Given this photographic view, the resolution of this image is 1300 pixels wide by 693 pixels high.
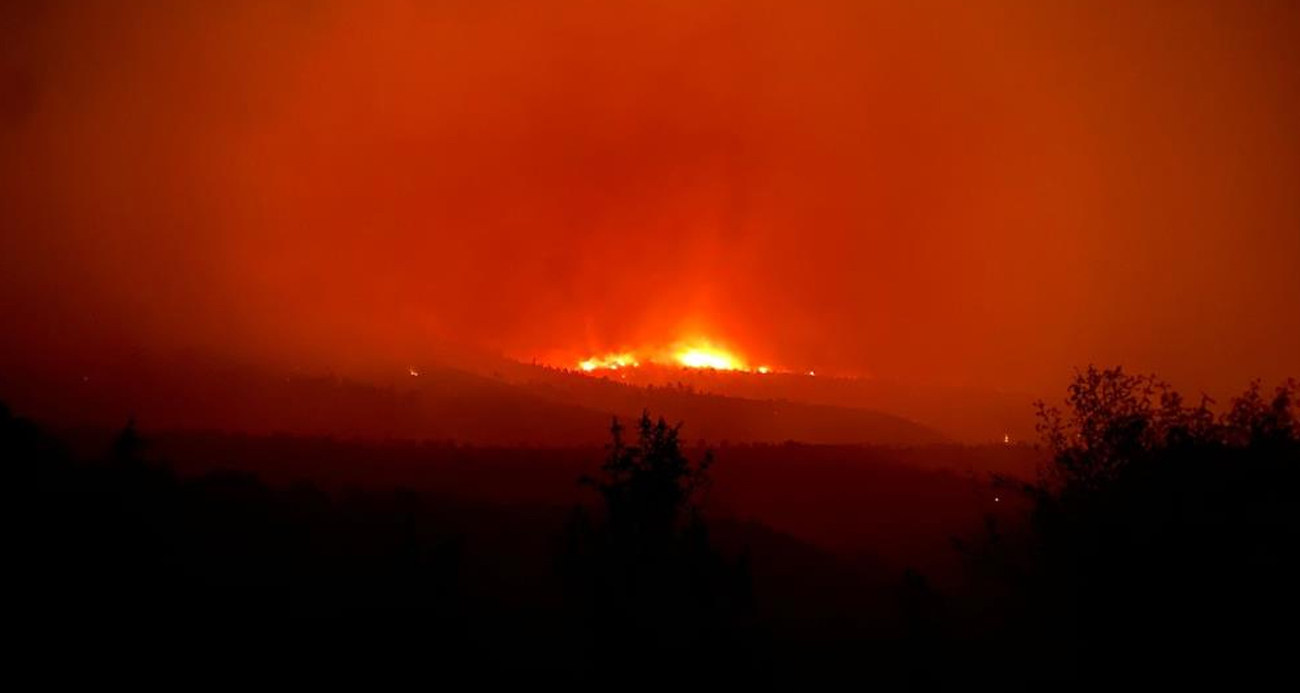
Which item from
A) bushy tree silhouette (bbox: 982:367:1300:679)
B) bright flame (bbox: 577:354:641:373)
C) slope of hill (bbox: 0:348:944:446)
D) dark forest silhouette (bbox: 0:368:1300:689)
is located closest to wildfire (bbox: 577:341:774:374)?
bright flame (bbox: 577:354:641:373)

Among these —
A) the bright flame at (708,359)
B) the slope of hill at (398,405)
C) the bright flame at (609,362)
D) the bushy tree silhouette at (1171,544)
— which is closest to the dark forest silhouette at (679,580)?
the bushy tree silhouette at (1171,544)

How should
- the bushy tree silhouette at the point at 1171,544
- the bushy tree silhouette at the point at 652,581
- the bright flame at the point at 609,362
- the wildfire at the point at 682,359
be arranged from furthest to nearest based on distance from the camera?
the wildfire at the point at 682,359
the bright flame at the point at 609,362
the bushy tree silhouette at the point at 652,581
the bushy tree silhouette at the point at 1171,544

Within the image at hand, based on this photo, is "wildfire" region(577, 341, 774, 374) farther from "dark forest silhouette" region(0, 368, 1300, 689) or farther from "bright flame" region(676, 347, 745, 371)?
"dark forest silhouette" region(0, 368, 1300, 689)

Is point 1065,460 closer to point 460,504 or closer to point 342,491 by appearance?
point 460,504

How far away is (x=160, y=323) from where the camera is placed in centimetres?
6222

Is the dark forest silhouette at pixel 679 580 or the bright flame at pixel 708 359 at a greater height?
the bright flame at pixel 708 359

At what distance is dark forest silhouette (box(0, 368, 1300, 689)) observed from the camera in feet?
41.6

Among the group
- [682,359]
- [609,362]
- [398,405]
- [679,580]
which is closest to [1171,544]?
[679,580]

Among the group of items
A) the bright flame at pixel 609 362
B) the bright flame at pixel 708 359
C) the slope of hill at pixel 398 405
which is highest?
the bright flame at pixel 708 359

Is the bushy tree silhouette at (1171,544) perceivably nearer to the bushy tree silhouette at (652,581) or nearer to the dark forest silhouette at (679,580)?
the dark forest silhouette at (679,580)

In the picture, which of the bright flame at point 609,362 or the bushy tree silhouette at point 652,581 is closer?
the bushy tree silhouette at point 652,581

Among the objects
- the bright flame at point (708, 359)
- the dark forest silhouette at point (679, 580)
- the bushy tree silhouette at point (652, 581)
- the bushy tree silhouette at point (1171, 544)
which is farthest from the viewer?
the bright flame at point (708, 359)

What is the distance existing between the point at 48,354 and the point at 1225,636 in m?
57.9

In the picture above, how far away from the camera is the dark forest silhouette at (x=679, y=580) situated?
1269cm
